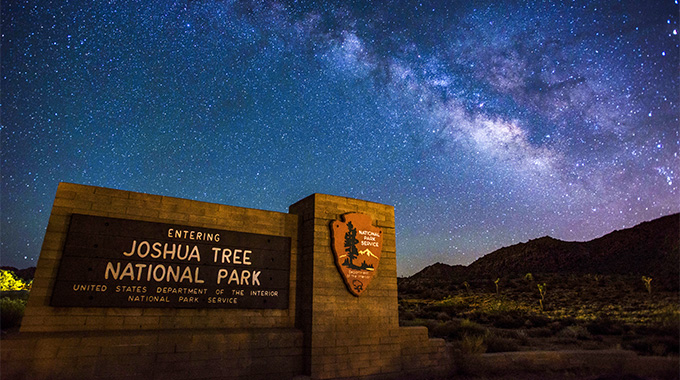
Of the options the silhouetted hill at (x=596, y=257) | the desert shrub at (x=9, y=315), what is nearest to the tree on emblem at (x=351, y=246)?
the desert shrub at (x=9, y=315)

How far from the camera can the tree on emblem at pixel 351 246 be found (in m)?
8.84

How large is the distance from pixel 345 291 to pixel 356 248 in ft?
3.37

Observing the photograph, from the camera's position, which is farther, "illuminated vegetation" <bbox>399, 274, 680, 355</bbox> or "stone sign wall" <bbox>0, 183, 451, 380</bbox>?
"illuminated vegetation" <bbox>399, 274, 680, 355</bbox>

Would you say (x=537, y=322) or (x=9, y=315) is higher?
(x=9, y=315)

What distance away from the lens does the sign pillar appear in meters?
8.11

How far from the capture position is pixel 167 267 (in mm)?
7418

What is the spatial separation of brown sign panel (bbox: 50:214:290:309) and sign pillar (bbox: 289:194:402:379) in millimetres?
737

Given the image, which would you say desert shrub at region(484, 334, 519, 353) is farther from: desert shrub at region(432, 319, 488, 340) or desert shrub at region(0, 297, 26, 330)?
desert shrub at region(0, 297, 26, 330)

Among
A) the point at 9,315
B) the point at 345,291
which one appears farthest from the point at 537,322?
the point at 9,315

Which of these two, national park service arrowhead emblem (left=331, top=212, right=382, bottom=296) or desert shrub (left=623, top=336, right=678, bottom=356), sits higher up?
national park service arrowhead emblem (left=331, top=212, right=382, bottom=296)

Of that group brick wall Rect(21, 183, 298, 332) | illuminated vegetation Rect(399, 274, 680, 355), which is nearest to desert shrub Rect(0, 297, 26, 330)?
brick wall Rect(21, 183, 298, 332)

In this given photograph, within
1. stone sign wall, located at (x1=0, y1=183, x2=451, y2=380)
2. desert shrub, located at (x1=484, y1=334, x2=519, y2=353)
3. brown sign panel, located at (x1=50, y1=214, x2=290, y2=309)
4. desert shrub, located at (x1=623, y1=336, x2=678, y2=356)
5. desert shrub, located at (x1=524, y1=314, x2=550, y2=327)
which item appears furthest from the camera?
desert shrub, located at (x1=524, y1=314, x2=550, y2=327)

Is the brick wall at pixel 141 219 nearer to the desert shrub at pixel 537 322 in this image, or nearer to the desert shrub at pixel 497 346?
the desert shrub at pixel 497 346

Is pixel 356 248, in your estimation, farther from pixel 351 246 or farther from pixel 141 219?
pixel 141 219
